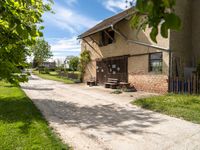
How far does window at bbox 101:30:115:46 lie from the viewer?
2288 centimetres

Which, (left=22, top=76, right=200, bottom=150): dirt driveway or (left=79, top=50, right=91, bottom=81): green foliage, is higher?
(left=79, top=50, right=91, bottom=81): green foliage

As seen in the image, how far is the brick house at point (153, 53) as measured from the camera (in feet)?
54.5

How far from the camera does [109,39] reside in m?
23.8

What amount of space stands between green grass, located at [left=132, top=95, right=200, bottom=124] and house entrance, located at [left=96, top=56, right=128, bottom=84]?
8.33 m

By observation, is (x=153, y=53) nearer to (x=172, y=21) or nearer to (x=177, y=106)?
(x=177, y=106)

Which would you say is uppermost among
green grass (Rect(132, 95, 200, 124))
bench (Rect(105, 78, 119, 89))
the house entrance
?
the house entrance

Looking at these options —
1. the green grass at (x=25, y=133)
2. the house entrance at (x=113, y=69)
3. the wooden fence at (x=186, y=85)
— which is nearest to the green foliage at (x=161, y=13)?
the green grass at (x=25, y=133)

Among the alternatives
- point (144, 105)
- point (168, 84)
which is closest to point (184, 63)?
point (168, 84)

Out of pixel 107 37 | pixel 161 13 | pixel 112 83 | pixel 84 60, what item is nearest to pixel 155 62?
pixel 112 83

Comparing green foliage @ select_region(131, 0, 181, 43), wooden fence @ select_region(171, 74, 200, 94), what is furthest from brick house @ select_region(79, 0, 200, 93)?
green foliage @ select_region(131, 0, 181, 43)

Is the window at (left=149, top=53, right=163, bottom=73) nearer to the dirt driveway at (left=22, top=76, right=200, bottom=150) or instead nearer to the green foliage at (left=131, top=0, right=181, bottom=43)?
the dirt driveway at (left=22, top=76, right=200, bottom=150)

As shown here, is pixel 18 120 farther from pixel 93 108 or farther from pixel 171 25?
pixel 171 25

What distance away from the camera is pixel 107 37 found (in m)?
24.2

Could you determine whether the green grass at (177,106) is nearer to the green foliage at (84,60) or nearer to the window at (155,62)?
the window at (155,62)
